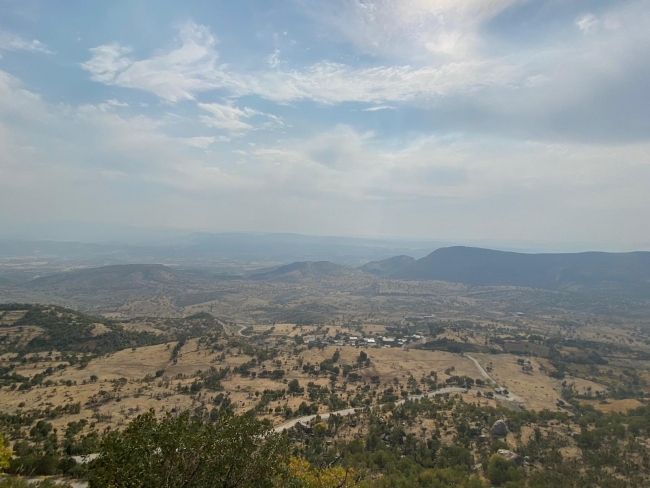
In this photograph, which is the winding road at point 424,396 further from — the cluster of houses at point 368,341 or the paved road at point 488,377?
the cluster of houses at point 368,341

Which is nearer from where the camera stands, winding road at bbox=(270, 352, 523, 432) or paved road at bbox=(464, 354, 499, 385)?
winding road at bbox=(270, 352, 523, 432)

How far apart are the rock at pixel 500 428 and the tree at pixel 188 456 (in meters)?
45.2

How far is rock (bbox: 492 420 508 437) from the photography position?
5556cm

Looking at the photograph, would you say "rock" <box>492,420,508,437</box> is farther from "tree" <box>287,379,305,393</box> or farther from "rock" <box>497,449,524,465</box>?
"tree" <box>287,379,305,393</box>

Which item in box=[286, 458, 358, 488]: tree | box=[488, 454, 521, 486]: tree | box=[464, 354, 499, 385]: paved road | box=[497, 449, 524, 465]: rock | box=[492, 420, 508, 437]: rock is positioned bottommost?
box=[464, 354, 499, 385]: paved road

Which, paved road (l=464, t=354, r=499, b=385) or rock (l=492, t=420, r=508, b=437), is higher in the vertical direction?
rock (l=492, t=420, r=508, b=437)

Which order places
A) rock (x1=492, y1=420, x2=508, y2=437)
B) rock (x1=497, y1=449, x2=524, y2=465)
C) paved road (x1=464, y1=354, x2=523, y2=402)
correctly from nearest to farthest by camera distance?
rock (x1=497, y1=449, x2=524, y2=465), rock (x1=492, y1=420, x2=508, y2=437), paved road (x1=464, y1=354, x2=523, y2=402)

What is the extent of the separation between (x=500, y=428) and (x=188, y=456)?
53.9 m

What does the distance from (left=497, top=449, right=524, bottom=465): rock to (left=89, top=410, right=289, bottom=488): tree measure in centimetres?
3538

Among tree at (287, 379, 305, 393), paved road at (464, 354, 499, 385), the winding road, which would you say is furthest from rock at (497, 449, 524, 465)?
paved road at (464, 354, 499, 385)

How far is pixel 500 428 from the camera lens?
55.9 metres

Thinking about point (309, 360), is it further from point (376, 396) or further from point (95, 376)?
point (95, 376)

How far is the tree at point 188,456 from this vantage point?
16562mm

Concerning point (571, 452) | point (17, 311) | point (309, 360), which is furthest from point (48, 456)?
point (17, 311)
